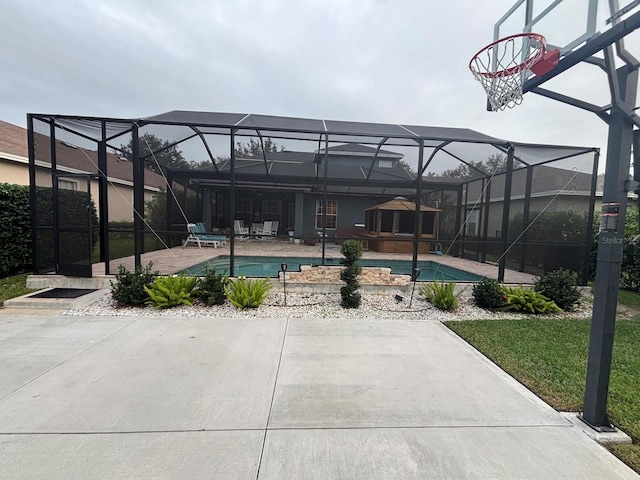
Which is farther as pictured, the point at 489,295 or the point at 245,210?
the point at 245,210

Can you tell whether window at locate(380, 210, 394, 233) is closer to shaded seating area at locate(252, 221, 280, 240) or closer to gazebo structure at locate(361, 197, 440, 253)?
gazebo structure at locate(361, 197, 440, 253)

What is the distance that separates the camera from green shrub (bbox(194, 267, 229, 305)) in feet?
15.6

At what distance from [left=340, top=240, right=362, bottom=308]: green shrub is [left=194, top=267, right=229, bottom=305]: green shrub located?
2.02 meters

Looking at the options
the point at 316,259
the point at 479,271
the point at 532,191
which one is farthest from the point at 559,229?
the point at 316,259

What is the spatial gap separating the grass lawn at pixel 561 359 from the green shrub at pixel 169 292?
13.5 ft

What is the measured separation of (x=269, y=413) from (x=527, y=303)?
4649 mm

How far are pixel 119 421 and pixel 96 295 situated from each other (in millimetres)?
3840

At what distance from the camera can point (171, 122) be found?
18.1ft

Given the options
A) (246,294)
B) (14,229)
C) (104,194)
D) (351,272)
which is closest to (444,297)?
(351,272)

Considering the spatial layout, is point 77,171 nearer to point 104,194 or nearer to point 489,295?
point 104,194

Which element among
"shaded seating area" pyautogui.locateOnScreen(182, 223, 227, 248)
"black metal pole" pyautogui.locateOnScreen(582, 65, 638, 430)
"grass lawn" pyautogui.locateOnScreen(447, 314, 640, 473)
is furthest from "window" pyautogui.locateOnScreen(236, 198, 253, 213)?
"black metal pole" pyautogui.locateOnScreen(582, 65, 638, 430)

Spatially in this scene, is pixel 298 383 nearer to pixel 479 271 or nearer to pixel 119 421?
pixel 119 421

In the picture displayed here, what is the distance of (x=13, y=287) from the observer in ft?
17.6

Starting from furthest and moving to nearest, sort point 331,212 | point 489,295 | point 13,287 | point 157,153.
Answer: point 331,212 → point 157,153 → point 13,287 → point 489,295
